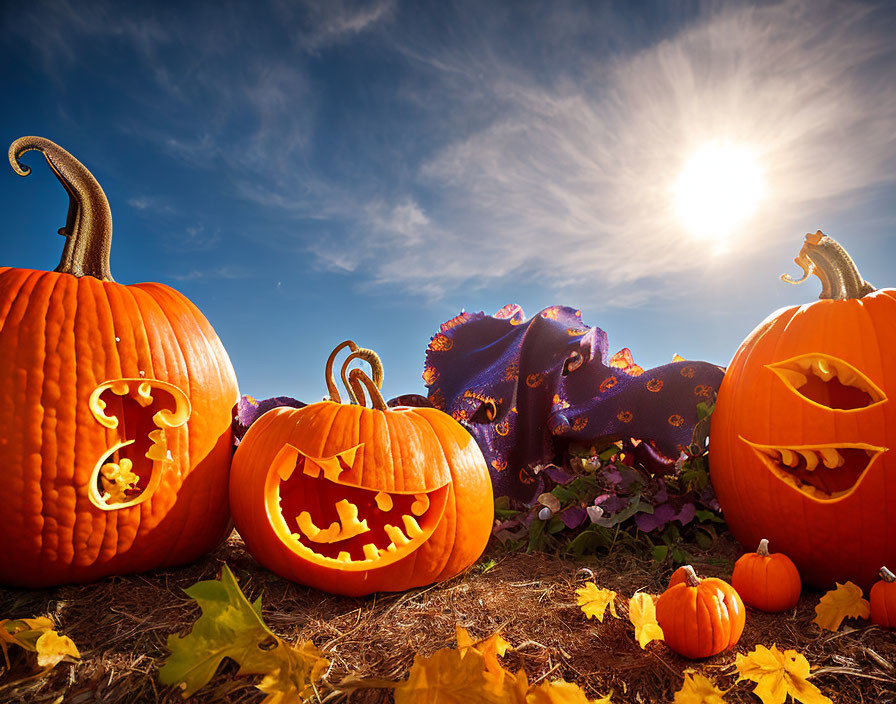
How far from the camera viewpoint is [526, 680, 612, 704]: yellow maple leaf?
123cm

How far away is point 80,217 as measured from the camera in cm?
224

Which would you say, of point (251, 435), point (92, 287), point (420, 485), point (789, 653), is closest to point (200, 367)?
point (251, 435)

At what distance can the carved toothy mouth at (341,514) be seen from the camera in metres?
1.92

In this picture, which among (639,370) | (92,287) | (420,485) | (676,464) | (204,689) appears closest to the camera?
(204,689)

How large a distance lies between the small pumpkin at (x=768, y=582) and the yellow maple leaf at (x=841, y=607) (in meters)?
0.10

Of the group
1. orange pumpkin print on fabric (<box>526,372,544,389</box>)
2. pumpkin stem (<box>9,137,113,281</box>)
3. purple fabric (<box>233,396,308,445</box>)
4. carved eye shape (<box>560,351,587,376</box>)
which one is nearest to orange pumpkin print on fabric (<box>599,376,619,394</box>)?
carved eye shape (<box>560,351,587,376</box>)

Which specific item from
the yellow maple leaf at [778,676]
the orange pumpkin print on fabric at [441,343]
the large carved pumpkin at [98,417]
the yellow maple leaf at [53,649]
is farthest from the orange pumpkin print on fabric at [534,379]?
the yellow maple leaf at [53,649]

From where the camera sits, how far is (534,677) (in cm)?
142

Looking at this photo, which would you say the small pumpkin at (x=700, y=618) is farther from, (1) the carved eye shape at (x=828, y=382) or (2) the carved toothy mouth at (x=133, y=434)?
(2) the carved toothy mouth at (x=133, y=434)

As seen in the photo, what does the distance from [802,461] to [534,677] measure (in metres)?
1.46

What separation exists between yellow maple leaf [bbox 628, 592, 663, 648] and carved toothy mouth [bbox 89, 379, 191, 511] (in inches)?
66.9

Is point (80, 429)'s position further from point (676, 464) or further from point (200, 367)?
point (676, 464)

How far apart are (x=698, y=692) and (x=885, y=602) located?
0.87 metres

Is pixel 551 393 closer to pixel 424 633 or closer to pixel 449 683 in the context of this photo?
pixel 424 633
